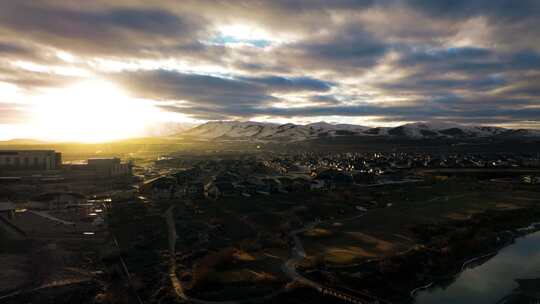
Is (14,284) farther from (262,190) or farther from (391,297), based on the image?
(262,190)

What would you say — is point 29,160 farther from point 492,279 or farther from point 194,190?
point 492,279

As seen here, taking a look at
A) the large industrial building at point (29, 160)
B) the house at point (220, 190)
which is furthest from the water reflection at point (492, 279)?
the large industrial building at point (29, 160)

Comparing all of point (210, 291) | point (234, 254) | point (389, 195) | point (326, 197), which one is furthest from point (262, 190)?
point (210, 291)

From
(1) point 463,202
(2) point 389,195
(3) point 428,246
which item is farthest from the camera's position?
(2) point 389,195

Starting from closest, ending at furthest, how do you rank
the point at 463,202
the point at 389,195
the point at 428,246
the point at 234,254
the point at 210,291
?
the point at 210,291, the point at 234,254, the point at 428,246, the point at 463,202, the point at 389,195

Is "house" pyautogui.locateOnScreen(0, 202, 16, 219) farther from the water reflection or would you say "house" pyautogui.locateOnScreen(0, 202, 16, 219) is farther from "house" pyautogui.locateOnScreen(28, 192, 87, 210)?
the water reflection

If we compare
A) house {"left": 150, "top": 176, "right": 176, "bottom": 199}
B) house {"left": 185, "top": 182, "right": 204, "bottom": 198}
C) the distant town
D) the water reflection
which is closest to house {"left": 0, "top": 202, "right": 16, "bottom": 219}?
the distant town

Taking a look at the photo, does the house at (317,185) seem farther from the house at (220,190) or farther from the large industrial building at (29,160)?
the large industrial building at (29,160)

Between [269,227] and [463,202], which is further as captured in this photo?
[463,202]
